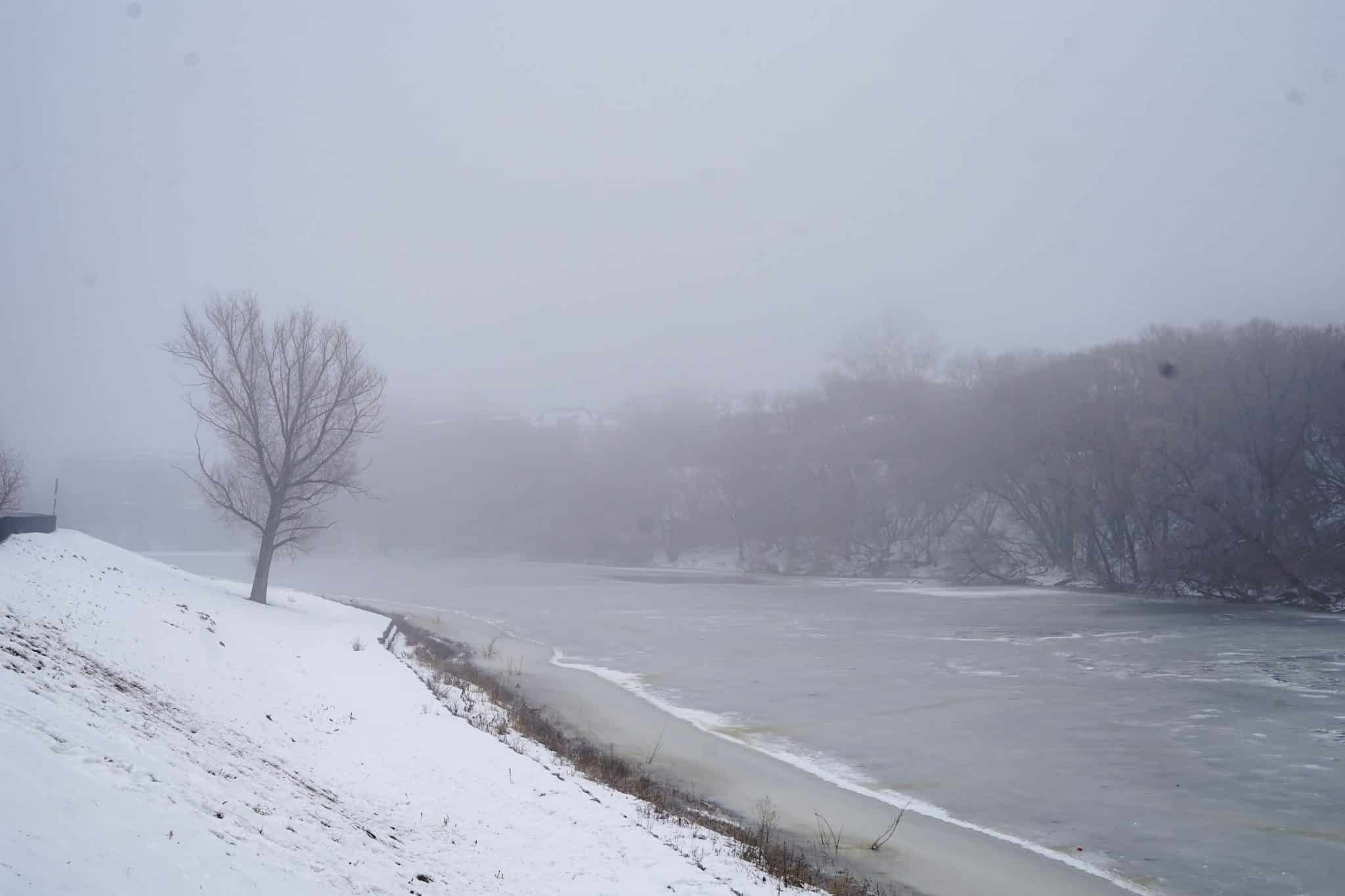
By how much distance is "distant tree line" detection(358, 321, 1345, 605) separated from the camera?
4925cm

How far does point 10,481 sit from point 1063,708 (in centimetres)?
4516

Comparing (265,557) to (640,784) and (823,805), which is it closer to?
(640,784)

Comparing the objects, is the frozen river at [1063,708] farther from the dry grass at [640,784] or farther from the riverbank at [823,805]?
the dry grass at [640,784]

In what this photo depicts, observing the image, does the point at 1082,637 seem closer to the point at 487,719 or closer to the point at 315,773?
the point at 487,719

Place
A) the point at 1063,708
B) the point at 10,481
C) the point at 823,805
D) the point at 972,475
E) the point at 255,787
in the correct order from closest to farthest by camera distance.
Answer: the point at 255,787 < the point at 823,805 < the point at 1063,708 < the point at 10,481 < the point at 972,475

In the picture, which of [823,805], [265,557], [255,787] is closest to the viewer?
[255,787]

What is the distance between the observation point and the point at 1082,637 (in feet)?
109

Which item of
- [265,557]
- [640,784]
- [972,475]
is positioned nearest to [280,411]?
[265,557]

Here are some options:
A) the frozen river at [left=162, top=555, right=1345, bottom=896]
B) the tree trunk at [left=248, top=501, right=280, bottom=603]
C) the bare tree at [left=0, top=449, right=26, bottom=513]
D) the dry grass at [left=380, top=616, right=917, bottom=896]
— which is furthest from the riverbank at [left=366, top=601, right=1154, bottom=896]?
the bare tree at [left=0, top=449, right=26, bottom=513]

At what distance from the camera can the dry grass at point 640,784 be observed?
10.8 meters

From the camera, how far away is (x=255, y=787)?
872 centimetres

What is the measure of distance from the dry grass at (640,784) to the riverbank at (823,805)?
1.18ft

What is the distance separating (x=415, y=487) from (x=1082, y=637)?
110552mm

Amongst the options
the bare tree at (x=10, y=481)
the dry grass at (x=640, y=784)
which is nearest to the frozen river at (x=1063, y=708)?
the dry grass at (x=640, y=784)
